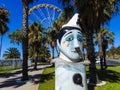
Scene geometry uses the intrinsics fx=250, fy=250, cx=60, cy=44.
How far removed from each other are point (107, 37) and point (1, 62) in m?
17.0

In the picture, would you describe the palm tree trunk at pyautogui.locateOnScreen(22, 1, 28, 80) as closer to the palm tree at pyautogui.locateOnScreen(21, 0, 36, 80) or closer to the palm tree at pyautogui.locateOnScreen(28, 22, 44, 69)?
the palm tree at pyautogui.locateOnScreen(21, 0, 36, 80)

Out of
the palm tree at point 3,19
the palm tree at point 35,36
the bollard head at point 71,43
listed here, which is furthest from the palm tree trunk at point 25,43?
the palm tree at point 35,36

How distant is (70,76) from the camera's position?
1020 centimetres

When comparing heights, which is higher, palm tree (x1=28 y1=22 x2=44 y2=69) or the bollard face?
palm tree (x1=28 y1=22 x2=44 y2=69)

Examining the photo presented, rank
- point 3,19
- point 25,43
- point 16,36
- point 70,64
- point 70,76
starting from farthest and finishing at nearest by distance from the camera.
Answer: point 16,36, point 3,19, point 25,43, point 70,64, point 70,76

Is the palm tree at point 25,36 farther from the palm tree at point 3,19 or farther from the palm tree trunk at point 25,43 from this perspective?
the palm tree at point 3,19

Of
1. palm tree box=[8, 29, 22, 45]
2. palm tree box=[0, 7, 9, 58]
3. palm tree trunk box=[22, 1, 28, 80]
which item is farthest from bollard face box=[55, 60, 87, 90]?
palm tree box=[8, 29, 22, 45]

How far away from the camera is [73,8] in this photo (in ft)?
57.4

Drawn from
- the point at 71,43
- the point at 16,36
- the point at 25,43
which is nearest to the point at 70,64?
the point at 71,43

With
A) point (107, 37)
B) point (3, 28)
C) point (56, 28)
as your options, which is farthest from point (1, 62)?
point (107, 37)

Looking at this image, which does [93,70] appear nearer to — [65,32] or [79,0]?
[79,0]

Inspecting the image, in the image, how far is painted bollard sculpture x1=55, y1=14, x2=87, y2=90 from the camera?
1017 centimetres

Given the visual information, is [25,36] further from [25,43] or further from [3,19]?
[3,19]

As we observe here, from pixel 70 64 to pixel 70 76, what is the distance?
1.62ft
